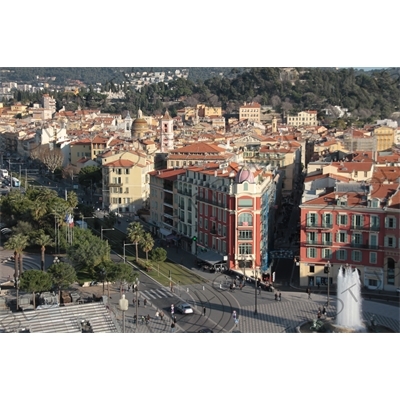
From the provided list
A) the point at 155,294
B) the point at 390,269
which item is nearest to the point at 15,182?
the point at 155,294

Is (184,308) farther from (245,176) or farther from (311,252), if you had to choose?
(245,176)

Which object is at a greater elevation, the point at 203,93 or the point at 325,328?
the point at 203,93

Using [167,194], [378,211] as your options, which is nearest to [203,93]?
[167,194]

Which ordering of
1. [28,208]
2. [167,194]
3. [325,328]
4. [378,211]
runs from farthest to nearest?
1. [167,194]
2. [28,208]
3. [378,211]
4. [325,328]

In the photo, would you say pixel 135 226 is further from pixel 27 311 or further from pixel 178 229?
pixel 27 311

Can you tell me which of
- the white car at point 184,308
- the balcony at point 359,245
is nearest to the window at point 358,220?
the balcony at point 359,245

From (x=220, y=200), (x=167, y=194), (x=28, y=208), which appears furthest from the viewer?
(x=167, y=194)

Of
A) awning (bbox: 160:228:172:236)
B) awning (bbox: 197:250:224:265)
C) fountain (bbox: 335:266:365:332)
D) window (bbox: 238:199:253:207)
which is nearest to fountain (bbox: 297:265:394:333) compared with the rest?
fountain (bbox: 335:266:365:332)
